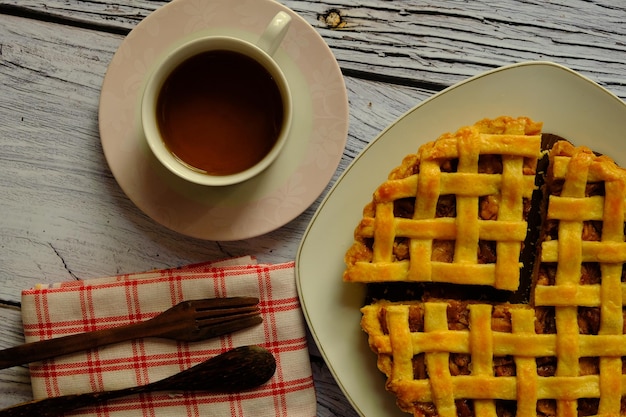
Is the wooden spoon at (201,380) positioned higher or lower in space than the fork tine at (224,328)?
lower

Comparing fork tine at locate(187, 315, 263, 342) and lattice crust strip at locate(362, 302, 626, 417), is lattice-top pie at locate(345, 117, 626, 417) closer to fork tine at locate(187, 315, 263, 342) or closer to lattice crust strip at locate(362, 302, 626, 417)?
lattice crust strip at locate(362, 302, 626, 417)

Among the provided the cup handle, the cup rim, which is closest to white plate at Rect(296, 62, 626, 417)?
the cup rim

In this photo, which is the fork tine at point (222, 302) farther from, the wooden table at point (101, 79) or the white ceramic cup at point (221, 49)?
the white ceramic cup at point (221, 49)

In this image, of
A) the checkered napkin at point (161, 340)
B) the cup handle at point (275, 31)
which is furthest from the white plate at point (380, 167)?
the cup handle at point (275, 31)

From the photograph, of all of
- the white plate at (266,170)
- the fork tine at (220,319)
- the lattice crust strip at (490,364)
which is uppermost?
the white plate at (266,170)

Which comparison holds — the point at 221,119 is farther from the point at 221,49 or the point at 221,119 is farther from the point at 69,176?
the point at 69,176

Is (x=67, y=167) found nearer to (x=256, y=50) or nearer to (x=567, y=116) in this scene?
(x=256, y=50)

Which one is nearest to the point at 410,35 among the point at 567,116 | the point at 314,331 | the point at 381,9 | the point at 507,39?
the point at 381,9
